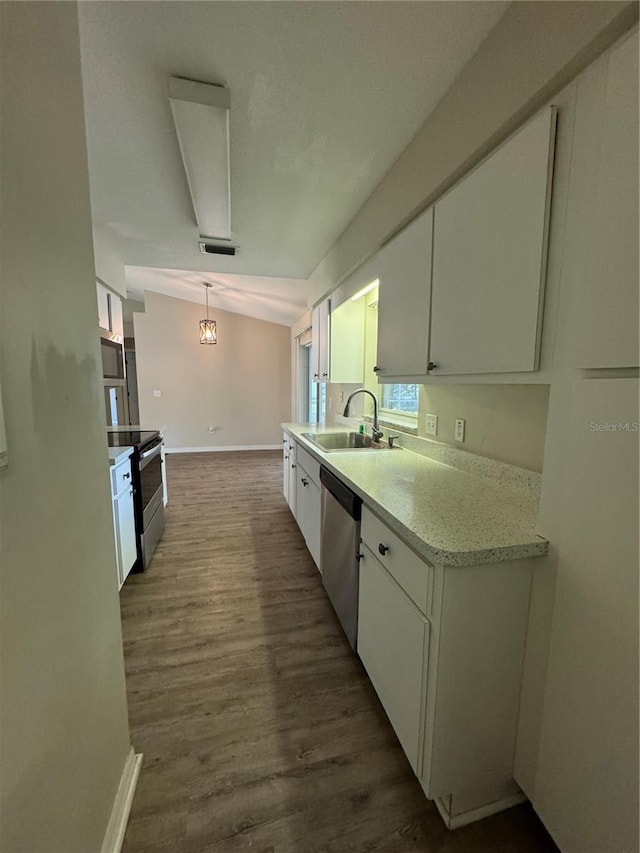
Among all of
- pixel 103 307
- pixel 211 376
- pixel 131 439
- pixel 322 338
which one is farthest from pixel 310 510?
pixel 211 376

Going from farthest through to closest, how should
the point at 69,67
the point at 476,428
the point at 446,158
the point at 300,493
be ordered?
the point at 300,493 → the point at 476,428 → the point at 446,158 → the point at 69,67

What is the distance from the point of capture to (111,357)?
115 inches

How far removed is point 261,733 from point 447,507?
1.19m

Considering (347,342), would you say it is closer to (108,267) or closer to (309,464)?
(309,464)

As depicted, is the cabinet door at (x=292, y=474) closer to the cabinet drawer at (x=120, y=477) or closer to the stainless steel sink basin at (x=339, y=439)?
the stainless steel sink basin at (x=339, y=439)

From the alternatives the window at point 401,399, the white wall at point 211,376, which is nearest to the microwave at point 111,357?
the window at point 401,399

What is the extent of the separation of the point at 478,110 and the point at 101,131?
1647mm

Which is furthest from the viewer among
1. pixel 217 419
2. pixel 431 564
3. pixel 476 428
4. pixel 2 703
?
pixel 217 419

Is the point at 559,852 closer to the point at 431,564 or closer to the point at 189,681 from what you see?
the point at 431,564

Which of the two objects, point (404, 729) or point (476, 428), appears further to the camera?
point (476, 428)

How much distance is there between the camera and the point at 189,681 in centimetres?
161

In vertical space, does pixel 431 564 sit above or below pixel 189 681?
above

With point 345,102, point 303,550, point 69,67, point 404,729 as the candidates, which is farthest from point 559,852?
point 345,102
